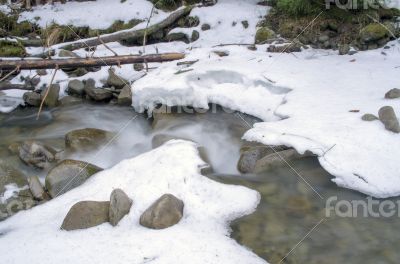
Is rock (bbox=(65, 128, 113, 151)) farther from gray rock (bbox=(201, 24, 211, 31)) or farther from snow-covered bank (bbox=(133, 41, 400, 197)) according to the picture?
gray rock (bbox=(201, 24, 211, 31))

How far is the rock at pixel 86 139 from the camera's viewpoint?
5399 mm

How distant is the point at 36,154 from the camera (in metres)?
5.16

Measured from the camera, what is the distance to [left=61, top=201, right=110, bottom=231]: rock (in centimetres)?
354

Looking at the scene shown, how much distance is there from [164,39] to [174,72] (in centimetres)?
228

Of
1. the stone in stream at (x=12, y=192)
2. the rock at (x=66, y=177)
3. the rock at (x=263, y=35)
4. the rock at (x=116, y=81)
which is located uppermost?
the rock at (x=263, y=35)

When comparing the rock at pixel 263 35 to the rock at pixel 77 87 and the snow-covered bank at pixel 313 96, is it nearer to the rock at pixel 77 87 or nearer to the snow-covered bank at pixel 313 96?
the snow-covered bank at pixel 313 96

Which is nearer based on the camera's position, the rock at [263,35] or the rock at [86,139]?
the rock at [86,139]

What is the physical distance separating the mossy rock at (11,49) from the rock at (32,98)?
1480mm

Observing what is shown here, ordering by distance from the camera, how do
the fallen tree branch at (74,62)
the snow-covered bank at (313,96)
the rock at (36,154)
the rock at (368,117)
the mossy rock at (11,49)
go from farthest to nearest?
the mossy rock at (11,49) < the fallen tree branch at (74,62) < the rock at (36,154) < the rock at (368,117) < the snow-covered bank at (313,96)

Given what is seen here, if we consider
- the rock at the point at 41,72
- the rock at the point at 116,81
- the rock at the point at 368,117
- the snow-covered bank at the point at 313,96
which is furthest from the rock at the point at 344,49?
the rock at the point at 41,72

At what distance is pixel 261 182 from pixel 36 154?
9.59 ft

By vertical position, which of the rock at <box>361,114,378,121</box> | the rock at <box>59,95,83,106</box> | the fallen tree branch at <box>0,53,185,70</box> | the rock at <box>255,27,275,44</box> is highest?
the fallen tree branch at <box>0,53,185,70</box>

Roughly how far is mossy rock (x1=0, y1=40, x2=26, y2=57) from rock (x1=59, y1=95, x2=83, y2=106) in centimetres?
177

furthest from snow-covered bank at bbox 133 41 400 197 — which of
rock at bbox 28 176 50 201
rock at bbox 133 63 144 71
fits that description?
rock at bbox 28 176 50 201
